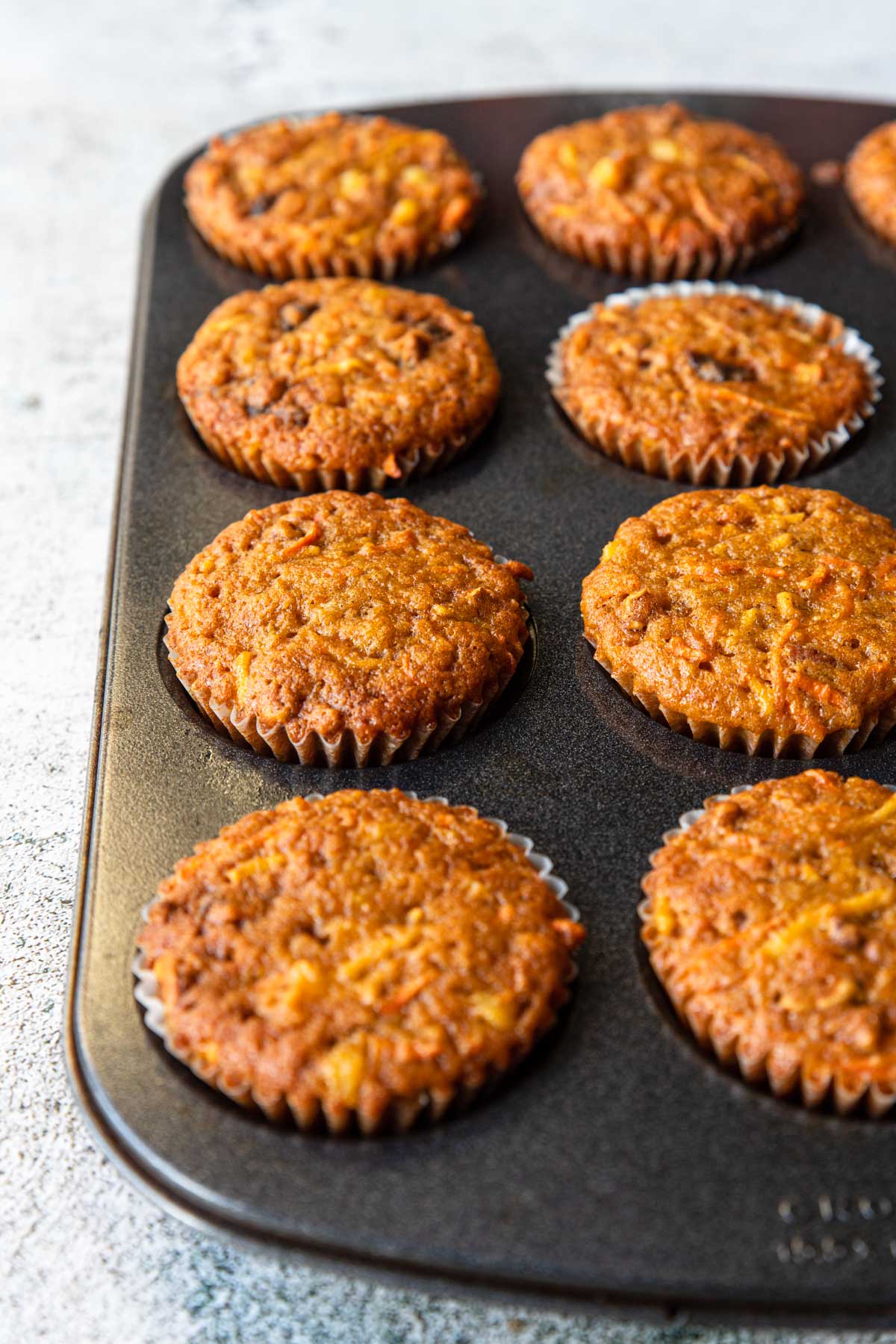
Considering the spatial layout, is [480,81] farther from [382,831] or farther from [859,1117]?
[859,1117]

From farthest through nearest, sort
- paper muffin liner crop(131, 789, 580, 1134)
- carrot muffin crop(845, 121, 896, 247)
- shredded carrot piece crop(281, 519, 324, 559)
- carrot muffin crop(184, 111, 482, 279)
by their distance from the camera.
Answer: carrot muffin crop(845, 121, 896, 247)
carrot muffin crop(184, 111, 482, 279)
shredded carrot piece crop(281, 519, 324, 559)
paper muffin liner crop(131, 789, 580, 1134)

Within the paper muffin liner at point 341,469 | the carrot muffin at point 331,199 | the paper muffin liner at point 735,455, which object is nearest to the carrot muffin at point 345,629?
the paper muffin liner at point 341,469

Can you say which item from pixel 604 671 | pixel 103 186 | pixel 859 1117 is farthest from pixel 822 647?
pixel 103 186

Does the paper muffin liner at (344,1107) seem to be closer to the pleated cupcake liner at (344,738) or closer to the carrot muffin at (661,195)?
the pleated cupcake liner at (344,738)

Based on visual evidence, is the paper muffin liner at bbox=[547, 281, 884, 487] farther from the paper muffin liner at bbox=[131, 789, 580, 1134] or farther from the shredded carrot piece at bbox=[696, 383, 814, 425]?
the paper muffin liner at bbox=[131, 789, 580, 1134]

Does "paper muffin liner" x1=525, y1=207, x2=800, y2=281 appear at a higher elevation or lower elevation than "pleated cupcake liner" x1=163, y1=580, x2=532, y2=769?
higher

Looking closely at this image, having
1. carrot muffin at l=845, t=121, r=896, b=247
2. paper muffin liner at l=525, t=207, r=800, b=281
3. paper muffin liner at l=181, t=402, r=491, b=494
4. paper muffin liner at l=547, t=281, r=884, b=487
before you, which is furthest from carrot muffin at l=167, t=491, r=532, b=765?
carrot muffin at l=845, t=121, r=896, b=247
